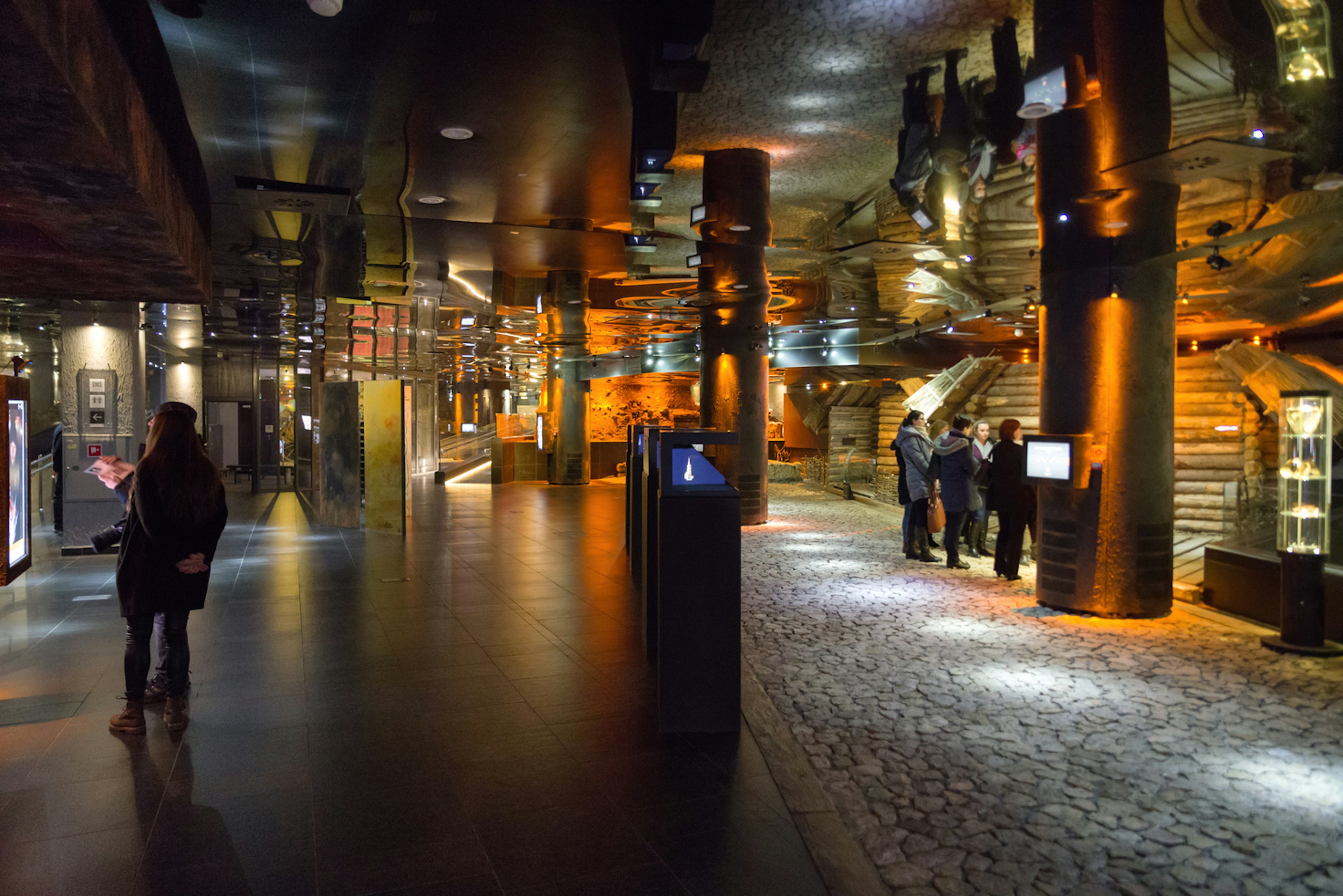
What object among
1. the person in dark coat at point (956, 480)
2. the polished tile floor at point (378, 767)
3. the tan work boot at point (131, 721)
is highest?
the person in dark coat at point (956, 480)

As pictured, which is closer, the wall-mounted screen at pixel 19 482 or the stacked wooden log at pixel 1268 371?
the wall-mounted screen at pixel 19 482

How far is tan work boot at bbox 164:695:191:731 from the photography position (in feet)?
14.4

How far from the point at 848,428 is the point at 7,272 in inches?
846

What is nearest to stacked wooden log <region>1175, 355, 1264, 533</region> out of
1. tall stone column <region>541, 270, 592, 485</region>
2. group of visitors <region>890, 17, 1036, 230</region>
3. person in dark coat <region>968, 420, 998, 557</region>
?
person in dark coat <region>968, 420, 998, 557</region>

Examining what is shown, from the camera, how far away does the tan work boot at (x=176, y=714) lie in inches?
173

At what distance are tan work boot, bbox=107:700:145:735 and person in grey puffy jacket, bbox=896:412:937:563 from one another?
26.6 feet

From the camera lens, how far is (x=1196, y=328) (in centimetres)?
1639

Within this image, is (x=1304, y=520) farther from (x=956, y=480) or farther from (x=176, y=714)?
(x=176, y=714)

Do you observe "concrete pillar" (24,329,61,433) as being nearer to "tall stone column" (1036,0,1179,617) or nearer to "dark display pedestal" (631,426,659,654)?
"dark display pedestal" (631,426,659,654)

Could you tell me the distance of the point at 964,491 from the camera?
949cm

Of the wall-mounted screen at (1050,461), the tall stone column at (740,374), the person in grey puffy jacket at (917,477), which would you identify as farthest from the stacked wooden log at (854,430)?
the wall-mounted screen at (1050,461)

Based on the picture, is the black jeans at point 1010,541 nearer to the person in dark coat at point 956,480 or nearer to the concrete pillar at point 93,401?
the person in dark coat at point 956,480

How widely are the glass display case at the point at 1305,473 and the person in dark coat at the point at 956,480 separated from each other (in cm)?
315

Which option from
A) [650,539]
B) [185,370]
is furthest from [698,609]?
[185,370]
